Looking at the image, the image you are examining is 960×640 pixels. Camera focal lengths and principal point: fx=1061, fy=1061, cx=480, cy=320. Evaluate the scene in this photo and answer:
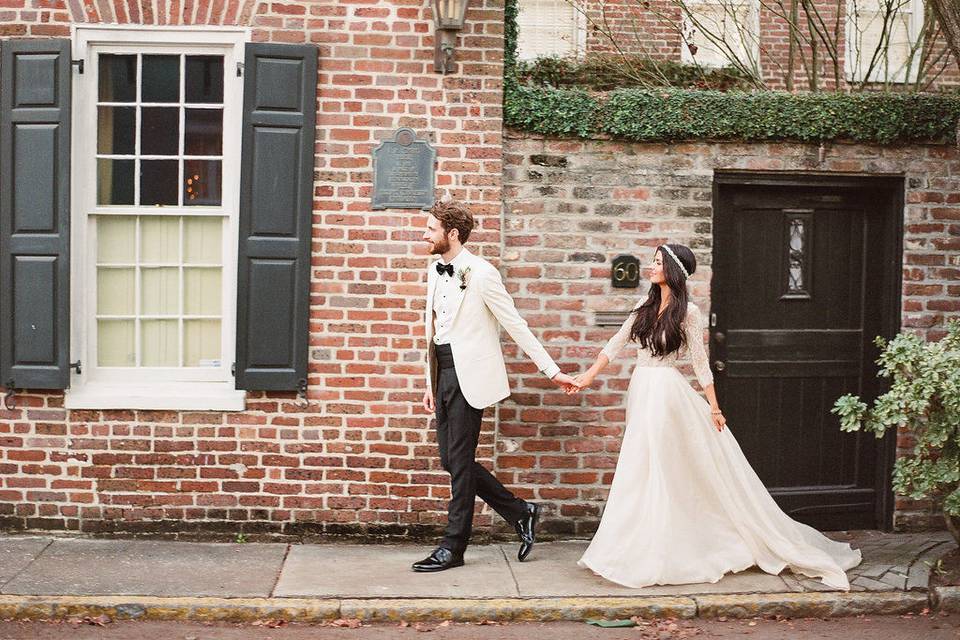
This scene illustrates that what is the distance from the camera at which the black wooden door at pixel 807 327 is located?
7039mm

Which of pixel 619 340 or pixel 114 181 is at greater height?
pixel 114 181

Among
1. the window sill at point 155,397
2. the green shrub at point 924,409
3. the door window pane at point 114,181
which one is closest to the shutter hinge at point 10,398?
the window sill at point 155,397

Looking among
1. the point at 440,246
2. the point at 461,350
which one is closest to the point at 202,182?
the point at 440,246

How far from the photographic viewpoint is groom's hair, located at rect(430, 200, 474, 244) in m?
5.87

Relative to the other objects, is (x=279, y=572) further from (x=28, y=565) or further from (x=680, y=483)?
(x=680, y=483)

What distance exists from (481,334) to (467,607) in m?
1.49

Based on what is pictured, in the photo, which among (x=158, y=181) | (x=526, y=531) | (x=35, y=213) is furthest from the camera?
(x=158, y=181)

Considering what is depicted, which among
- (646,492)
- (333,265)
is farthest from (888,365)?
(333,265)

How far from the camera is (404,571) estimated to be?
600 cm

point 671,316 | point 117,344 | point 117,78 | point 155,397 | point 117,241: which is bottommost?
point 155,397

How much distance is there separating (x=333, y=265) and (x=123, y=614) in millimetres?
2381

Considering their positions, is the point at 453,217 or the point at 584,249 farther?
the point at 584,249

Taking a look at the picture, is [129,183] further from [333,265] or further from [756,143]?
[756,143]

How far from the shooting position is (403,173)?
6574 millimetres
